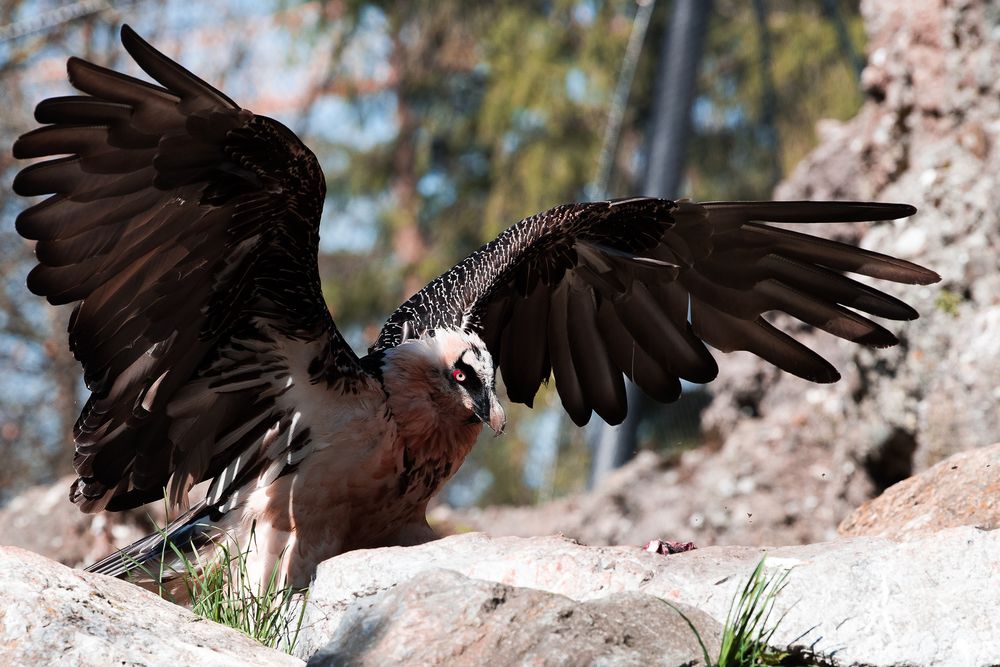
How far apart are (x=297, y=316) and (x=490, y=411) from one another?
2.95ft

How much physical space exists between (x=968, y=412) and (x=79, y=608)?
4658 millimetres

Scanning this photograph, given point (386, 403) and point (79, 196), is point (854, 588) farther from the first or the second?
point (79, 196)

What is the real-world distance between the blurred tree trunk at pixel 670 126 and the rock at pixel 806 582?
Result: 609 cm

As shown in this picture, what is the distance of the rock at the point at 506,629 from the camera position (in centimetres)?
307

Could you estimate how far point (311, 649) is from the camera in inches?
152

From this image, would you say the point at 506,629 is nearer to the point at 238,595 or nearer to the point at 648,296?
the point at 238,595

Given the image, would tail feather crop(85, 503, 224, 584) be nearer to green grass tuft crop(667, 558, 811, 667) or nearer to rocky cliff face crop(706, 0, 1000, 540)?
green grass tuft crop(667, 558, 811, 667)

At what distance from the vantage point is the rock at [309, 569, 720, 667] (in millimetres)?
3072

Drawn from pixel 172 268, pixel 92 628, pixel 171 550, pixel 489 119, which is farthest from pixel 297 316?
A: pixel 489 119

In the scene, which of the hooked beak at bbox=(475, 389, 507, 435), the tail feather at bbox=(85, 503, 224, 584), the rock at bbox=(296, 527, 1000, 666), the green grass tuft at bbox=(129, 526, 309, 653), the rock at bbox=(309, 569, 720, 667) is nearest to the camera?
the rock at bbox=(309, 569, 720, 667)

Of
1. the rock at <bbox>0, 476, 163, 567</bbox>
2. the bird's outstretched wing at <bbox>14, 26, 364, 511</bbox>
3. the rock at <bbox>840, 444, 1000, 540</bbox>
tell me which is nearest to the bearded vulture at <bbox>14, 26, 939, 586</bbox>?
the bird's outstretched wing at <bbox>14, 26, 364, 511</bbox>

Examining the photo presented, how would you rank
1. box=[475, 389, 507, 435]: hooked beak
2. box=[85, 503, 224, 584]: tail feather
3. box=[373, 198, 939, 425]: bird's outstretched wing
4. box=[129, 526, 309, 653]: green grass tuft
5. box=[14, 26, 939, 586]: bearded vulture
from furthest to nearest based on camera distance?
box=[373, 198, 939, 425]: bird's outstretched wing
box=[475, 389, 507, 435]: hooked beak
box=[85, 503, 224, 584]: tail feather
box=[14, 26, 939, 586]: bearded vulture
box=[129, 526, 309, 653]: green grass tuft

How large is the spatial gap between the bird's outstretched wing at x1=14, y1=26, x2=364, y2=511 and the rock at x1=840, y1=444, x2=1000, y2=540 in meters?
2.21

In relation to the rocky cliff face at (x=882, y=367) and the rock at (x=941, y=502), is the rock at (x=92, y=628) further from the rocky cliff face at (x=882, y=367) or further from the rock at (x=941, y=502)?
the rocky cliff face at (x=882, y=367)
